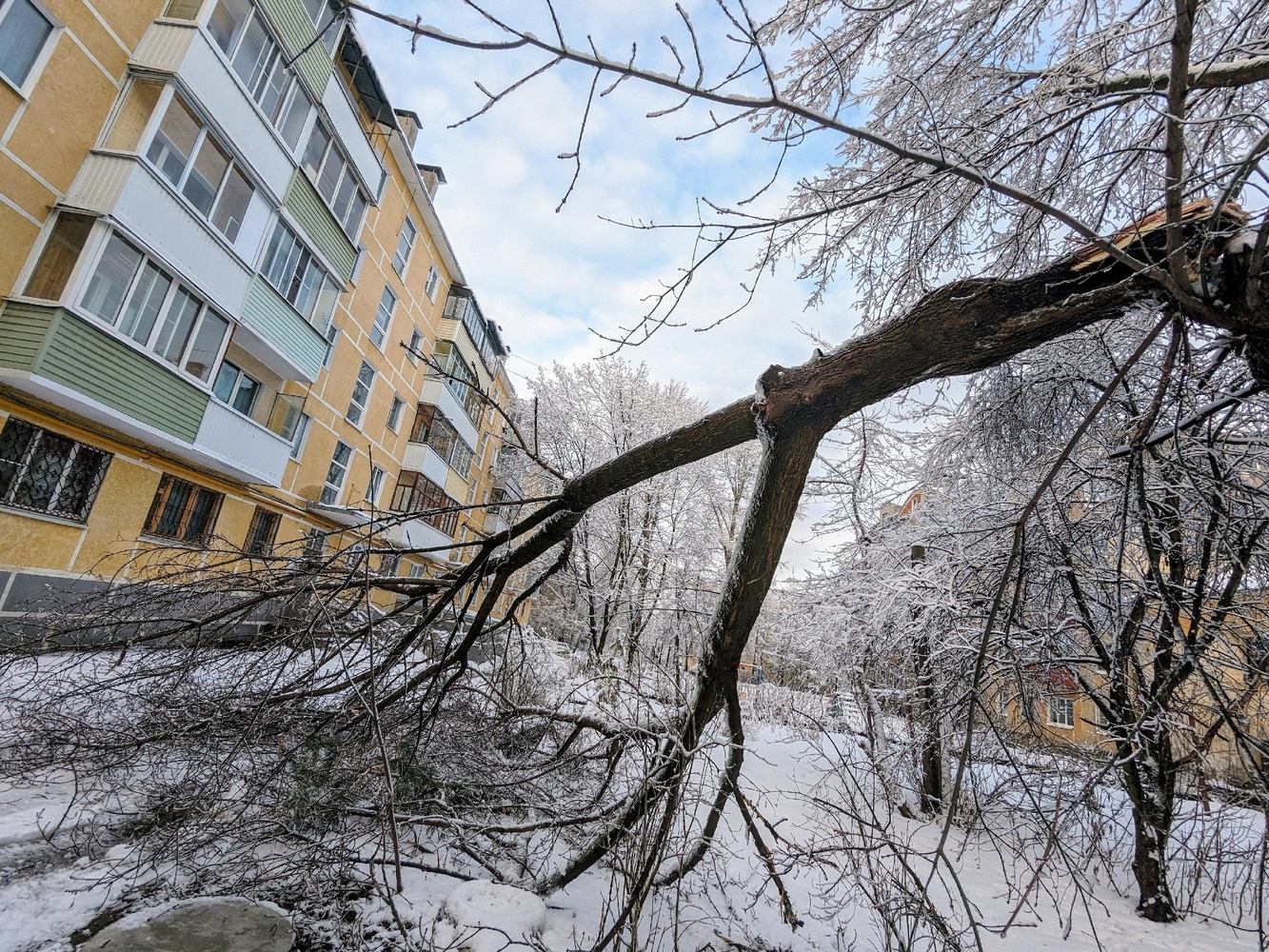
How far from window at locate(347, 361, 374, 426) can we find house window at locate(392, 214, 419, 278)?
3175 millimetres

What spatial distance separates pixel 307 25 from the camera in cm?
1048

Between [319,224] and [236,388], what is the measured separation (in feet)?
12.4

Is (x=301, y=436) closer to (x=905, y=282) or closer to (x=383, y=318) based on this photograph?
(x=383, y=318)

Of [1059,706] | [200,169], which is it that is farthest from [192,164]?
[1059,706]

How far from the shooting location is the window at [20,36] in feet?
21.7

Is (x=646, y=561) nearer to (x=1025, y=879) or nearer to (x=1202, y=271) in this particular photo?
(x=1025, y=879)

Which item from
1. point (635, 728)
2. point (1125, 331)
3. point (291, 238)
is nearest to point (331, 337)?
point (291, 238)

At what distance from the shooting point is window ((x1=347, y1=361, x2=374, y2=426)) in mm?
15555

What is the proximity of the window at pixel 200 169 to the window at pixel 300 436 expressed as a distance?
4.78 meters

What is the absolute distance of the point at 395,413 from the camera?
59.9 ft

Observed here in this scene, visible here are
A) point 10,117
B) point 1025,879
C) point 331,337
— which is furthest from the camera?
point 331,337

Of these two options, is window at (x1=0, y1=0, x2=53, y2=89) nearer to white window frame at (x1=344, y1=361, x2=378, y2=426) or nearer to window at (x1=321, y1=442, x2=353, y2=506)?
white window frame at (x1=344, y1=361, x2=378, y2=426)

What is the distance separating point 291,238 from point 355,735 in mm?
11116

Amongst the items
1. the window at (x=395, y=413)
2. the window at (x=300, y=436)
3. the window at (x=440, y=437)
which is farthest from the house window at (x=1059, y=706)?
the window at (x=440, y=437)
